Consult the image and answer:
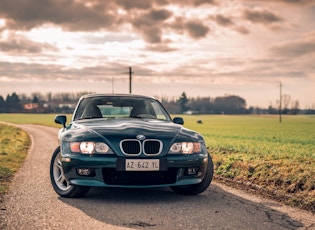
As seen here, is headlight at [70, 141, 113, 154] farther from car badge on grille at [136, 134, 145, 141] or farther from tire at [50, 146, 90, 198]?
tire at [50, 146, 90, 198]

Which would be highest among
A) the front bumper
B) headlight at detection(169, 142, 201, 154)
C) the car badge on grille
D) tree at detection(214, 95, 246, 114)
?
tree at detection(214, 95, 246, 114)

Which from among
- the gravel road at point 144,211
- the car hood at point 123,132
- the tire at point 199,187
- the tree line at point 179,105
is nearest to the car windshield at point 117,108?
the car hood at point 123,132

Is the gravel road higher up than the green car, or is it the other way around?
the green car

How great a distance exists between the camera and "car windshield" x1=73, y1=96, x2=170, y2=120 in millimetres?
7309

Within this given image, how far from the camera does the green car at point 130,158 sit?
5695 millimetres

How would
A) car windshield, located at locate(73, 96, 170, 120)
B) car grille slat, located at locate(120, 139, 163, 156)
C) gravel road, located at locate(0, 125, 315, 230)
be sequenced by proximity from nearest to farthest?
A: gravel road, located at locate(0, 125, 315, 230) < car grille slat, located at locate(120, 139, 163, 156) < car windshield, located at locate(73, 96, 170, 120)

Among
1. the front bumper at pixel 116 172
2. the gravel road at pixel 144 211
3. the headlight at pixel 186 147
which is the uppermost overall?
the headlight at pixel 186 147

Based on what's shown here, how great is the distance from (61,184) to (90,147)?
1.08 meters

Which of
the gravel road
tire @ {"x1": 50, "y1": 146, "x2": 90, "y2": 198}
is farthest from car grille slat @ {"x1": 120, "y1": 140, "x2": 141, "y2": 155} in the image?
tire @ {"x1": 50, "y1": 146, "x2": 90, "y2": 198}

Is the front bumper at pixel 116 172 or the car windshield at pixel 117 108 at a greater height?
the car windshield at pixel 117 108

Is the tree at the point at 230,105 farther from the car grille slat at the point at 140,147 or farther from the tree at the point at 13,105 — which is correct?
the car grille slat at the point at 140,147

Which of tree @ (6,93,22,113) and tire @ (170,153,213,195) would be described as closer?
tire @ (170,153,213,195)

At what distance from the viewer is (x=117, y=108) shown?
7.57m

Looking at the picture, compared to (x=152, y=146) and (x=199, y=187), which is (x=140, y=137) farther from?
(x=199, y=187)
